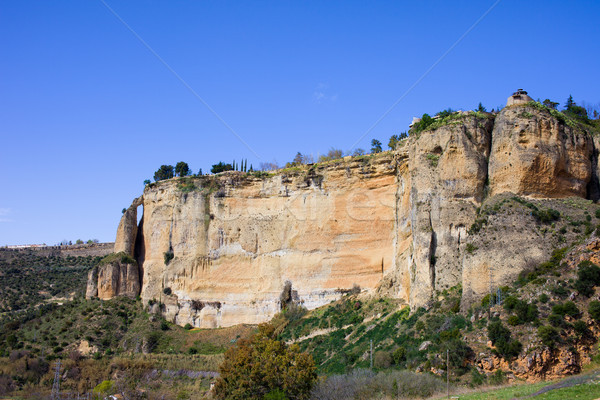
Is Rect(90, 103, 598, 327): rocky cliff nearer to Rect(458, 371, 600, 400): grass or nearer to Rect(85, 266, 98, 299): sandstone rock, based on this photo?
Rect(85, 266, 98, 299): sandstone rock

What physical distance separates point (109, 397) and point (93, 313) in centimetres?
1373

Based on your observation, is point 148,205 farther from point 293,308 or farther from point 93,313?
point 293,308

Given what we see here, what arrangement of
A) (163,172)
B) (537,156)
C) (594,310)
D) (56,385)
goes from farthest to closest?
(163,172) → (56,385) → (537,156) → (594,310)

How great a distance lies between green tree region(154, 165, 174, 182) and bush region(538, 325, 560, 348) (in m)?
42.2

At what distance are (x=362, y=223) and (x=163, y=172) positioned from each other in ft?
79.3

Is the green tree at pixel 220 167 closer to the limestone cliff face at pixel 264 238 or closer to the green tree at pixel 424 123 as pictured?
the limestone cliff face at pixel 264 238

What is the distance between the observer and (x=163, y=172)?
60.1 meters

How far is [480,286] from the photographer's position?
29672mm

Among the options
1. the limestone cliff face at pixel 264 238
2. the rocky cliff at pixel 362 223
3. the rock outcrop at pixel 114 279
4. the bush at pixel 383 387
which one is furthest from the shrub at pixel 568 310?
the rock outcrop at pixel 114 279

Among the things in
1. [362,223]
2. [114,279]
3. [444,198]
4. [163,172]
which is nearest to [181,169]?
[163,172]

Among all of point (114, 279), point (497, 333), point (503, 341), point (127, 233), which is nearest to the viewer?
point (503, 341)

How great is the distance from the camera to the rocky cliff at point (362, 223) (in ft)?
108

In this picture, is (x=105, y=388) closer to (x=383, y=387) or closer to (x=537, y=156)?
(x=383, y=387)

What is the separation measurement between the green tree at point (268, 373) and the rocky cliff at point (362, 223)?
376 inches
